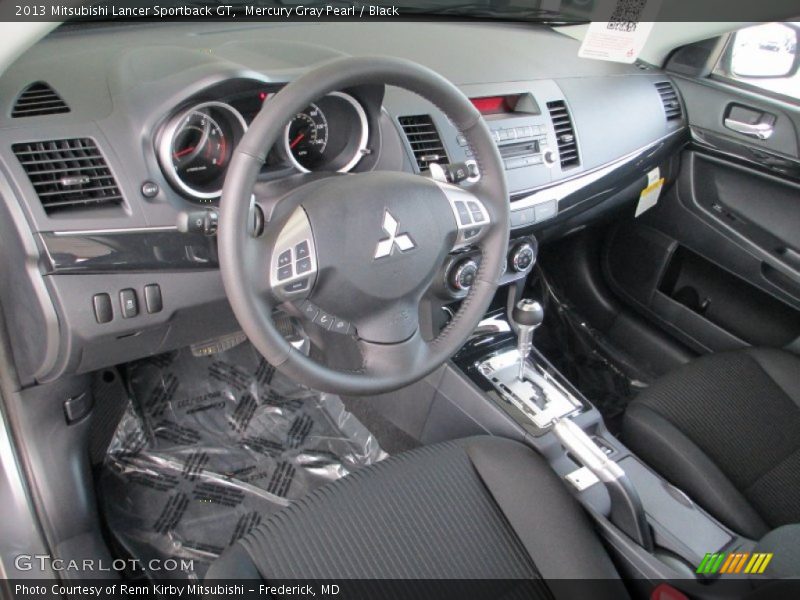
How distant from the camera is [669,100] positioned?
6.47 feet

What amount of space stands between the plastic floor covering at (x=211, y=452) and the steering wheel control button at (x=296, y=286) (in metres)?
0.81

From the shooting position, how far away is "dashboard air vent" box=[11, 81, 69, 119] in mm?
1015

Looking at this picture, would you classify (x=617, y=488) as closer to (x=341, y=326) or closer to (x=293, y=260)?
(x=341, y=326)

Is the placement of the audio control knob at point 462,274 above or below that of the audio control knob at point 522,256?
above

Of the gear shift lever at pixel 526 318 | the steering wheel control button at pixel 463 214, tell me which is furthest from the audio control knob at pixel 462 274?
the steering wheel control button at pixel 463 214

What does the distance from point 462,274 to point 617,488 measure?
0.48m

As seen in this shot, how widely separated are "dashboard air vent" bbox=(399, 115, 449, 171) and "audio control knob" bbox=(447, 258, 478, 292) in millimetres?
207

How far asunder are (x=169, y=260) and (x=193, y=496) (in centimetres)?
75

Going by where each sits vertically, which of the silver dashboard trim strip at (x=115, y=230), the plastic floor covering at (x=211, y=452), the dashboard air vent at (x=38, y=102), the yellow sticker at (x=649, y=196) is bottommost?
the plastic floor covering at (x=211, y=452)

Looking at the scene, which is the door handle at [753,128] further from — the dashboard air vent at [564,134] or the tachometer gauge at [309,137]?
the tachometer gauge at [309,137]

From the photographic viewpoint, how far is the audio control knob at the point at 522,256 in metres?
1.64

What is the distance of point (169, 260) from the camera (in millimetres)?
1110

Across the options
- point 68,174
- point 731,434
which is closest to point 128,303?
point 68,174

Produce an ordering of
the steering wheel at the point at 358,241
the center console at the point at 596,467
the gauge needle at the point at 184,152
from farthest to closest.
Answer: the center console at the point at 596,467
the gauge needle at the point at 184,152
the steering wheel at the point at 358,241
